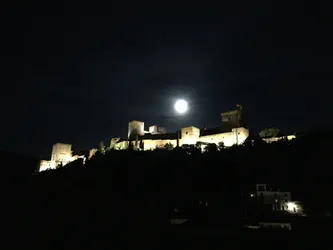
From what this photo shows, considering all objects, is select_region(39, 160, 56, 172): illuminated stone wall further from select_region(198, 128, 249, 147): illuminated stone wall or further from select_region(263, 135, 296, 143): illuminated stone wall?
select_region(263, 135, 296, 143): illuminated stone wall

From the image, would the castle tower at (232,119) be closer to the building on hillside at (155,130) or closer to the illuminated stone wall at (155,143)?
the illuminated stone wall at (155,143)

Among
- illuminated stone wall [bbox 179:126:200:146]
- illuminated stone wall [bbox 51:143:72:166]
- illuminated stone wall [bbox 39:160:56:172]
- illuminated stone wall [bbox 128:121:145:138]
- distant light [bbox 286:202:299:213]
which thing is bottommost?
distant light [bbox 286:202:299:213]

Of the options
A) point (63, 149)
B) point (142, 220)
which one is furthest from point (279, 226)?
point (63, 149)

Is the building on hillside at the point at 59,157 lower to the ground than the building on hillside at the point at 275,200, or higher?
higher

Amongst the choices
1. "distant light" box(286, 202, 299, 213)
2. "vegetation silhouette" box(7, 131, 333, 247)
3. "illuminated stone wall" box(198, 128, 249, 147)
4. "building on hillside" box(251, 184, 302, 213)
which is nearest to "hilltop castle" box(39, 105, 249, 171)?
"illuminated stone wall" box(198, 128, 249, 147)

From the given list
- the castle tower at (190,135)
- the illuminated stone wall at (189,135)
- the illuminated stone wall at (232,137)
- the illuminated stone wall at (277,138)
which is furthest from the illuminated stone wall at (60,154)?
the illuminated stone wall at (277,138)

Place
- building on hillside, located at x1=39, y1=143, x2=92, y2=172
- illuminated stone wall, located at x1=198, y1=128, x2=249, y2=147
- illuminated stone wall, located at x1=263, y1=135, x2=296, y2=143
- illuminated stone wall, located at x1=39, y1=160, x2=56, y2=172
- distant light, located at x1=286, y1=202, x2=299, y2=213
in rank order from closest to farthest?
distant light, located at x1=286, y1=202, x2=299, y2=213
illuminated stone wall, located at x1=263, y1=135, x2=296, y2=143
illuminated stone wall, located at x1=198, y1=128, x2=249, y2=147
illuminated stone wall, located at x1=39, y1=160, x2=56, y2=172
building on hillside, located at x1=39, y1=143, x2=92, y2=172

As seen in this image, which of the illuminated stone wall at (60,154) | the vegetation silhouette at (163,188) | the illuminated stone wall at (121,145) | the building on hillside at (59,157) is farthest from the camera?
the illuminated stone wall at (60,154)

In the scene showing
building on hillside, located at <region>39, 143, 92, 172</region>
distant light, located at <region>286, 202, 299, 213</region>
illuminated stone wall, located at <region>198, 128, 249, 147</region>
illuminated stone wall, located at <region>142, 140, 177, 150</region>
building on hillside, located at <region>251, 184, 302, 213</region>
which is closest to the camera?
distant light, located at <region>286, 202, 299, 213</region>

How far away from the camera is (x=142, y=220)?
33125 mm

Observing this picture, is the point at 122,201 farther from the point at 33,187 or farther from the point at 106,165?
the point at 33,187

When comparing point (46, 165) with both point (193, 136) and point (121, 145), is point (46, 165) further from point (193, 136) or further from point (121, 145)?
point (193, 136)

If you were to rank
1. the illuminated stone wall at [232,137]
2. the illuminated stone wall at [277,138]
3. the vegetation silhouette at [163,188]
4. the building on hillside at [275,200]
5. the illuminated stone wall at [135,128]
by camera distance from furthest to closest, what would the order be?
the illuminated stone wall at [135,128] < the illuminated stone wall at [232,137] < the illuminated stone wall at [277,138] < the building on hillside at [275,200] < the vegetation silhouette at [163,188]

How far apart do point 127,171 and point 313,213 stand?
29.0m
